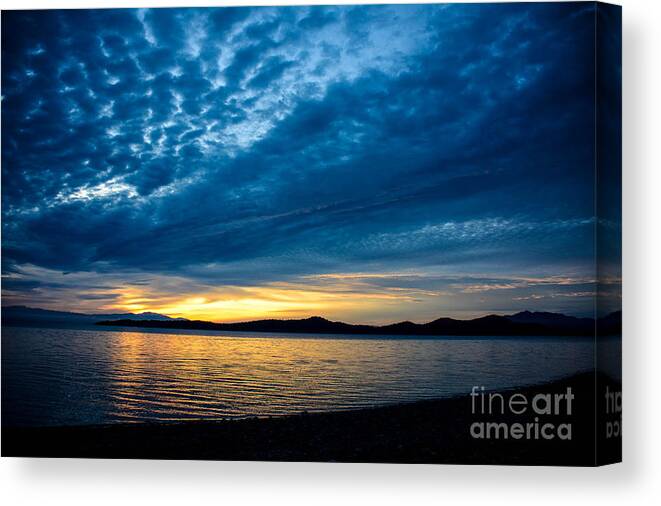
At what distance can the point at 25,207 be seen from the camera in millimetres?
9297

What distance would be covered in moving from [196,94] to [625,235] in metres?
5.27

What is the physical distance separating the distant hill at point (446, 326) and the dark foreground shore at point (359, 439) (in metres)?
0.60

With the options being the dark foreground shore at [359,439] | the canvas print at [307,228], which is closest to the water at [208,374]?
the canvas print at [307,228]

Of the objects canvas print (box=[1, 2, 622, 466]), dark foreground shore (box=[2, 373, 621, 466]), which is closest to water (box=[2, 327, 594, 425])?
canvas print (box=[1, 2, 622, 466])

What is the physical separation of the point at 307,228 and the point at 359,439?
104 inches

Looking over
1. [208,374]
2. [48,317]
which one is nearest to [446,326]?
[208,374]

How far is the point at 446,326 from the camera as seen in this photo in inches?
366

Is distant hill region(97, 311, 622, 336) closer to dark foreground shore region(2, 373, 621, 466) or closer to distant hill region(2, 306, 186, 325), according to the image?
distant hill region(2, 306, 186, 325)

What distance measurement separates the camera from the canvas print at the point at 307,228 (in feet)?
27.8

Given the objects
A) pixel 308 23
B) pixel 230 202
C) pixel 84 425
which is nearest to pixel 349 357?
pixel 230 202

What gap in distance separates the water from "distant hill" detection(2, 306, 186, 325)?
17cm

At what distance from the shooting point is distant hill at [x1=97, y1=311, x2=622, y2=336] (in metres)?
8.37

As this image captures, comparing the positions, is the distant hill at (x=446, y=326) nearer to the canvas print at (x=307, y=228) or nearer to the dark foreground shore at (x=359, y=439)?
the canvas print at (x=307, y=228)

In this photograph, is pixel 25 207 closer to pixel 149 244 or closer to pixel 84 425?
pixel 149 244
